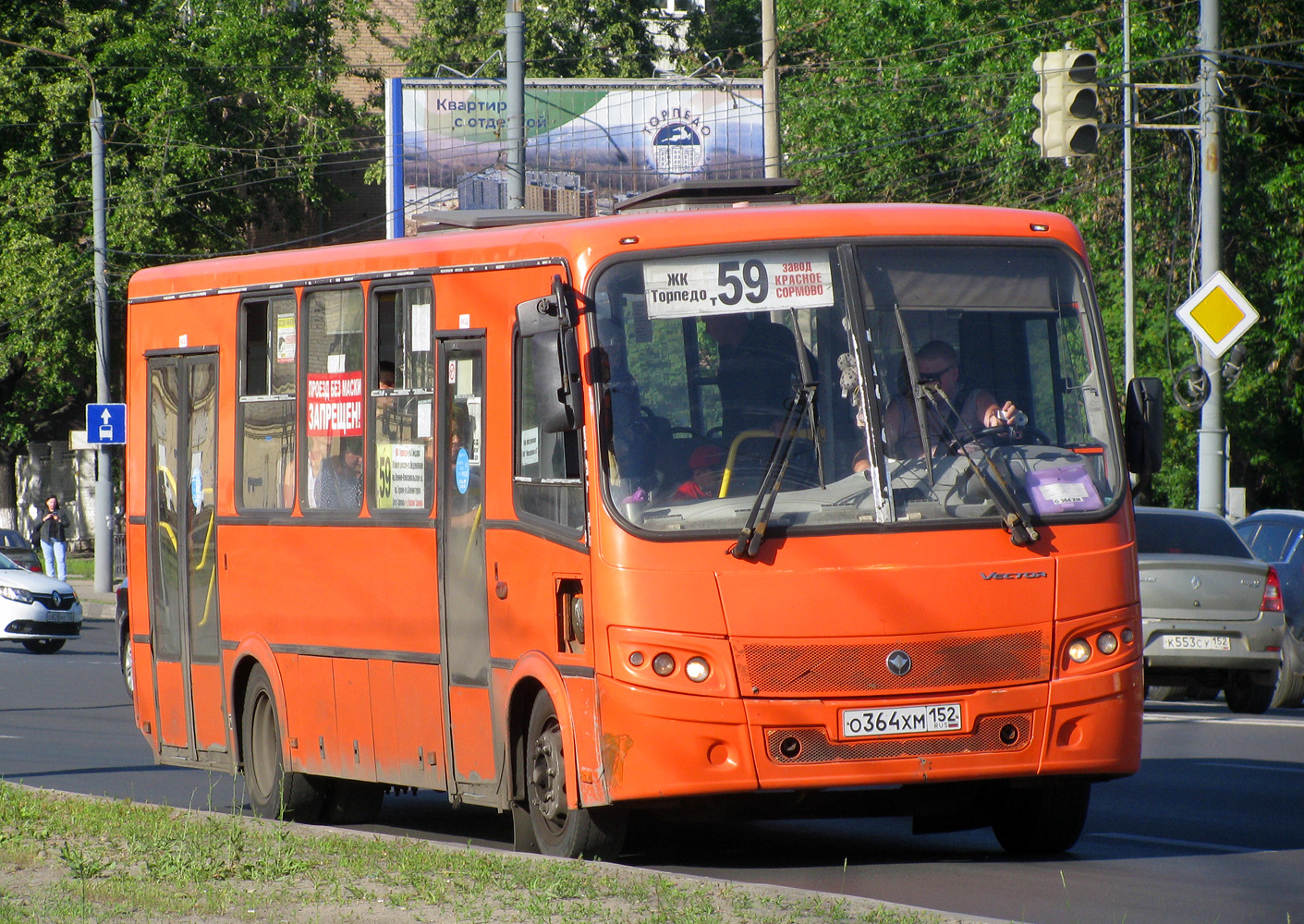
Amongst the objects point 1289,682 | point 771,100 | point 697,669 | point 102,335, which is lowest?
point 1289,682

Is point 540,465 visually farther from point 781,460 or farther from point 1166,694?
point 1166,694

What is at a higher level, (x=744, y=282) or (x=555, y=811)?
(x=744, y=282)

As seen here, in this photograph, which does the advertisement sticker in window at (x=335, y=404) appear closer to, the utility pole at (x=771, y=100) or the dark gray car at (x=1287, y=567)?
the dark gray car at (x=1287, y=567)

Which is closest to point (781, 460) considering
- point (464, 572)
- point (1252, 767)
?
point (464, 572)

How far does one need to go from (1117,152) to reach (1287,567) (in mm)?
19781

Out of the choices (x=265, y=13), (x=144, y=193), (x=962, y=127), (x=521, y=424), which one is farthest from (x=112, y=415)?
(x=521, y=424)

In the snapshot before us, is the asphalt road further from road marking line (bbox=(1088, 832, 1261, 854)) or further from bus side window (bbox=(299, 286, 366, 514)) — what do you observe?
bus side window (bbox=(299, 286, 366, 514))

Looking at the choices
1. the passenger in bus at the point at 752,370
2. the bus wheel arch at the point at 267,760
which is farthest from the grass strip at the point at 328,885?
the bus wheel arch at the point at 267,760

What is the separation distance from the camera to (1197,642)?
16.2 m

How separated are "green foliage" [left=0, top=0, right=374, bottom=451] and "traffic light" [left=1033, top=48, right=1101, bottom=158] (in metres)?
29.0

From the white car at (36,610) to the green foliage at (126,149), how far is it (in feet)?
50.7

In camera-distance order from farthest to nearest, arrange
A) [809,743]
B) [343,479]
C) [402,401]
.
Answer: [343,479] → [402,401] → [809,743]

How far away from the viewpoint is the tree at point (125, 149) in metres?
42.7

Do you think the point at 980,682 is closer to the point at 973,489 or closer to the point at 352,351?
the point at 973,489
